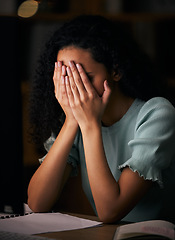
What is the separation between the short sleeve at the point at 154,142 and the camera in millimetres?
968

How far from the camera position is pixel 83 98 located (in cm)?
112

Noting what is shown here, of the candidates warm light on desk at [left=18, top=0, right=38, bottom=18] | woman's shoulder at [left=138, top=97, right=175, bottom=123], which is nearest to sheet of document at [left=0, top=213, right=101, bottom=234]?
woman's shoulder at [left=138, top=97, right=175, bottom=123]

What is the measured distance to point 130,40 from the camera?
133 cm

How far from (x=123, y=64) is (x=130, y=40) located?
0.12 metres

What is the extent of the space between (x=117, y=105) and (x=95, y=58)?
21cm

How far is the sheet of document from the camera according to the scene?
829 millimetres

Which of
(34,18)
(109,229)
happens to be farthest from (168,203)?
(34,18)

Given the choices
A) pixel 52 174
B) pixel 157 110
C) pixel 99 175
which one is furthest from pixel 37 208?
pixel 157 110

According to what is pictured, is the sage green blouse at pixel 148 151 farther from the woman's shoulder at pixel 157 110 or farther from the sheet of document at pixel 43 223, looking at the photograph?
the sheet of document at pixel 43 223

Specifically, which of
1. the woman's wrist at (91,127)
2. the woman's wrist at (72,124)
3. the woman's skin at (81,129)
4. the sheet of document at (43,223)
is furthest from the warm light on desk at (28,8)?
the sheet of document at (43,223)

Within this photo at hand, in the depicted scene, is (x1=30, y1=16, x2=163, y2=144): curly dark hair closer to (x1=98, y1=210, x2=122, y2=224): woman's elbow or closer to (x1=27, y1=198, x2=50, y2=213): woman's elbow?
(x1=27, y1=198, x2=50, y2=213): woman's elbow

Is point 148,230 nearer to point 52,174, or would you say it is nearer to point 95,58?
point 52,174

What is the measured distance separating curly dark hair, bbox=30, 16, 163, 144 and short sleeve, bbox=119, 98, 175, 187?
17 cm

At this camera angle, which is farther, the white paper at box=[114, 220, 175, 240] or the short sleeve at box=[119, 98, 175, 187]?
the short sleeve at box=[119, 98, 175, 187]
